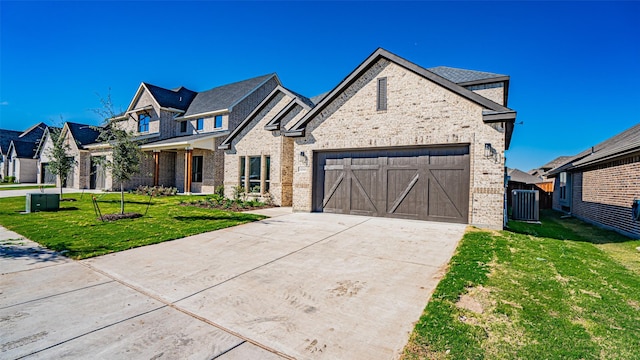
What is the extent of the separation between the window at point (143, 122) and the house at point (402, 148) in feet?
65.1

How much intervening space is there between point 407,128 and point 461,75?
9.93 m

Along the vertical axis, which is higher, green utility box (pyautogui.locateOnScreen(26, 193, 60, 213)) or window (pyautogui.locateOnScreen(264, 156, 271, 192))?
window (pyautogui.locateOnScreen(264, 156, 271, 192))

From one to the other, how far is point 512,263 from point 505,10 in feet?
34.4

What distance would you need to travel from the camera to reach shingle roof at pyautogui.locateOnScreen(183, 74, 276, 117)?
2342 centimetres

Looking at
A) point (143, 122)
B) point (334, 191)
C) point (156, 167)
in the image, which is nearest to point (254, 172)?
point (334, 191)

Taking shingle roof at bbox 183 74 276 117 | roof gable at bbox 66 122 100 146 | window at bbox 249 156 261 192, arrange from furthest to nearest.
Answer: roof gable at bbox 66 122 100 146
shingle roof at bbox 183 74 276 117
window at bbox 249 156 261 192

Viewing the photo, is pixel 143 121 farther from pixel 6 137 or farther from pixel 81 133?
pixel 6 137

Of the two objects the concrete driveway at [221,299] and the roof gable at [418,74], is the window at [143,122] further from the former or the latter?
the concrete driveway at [221,299]

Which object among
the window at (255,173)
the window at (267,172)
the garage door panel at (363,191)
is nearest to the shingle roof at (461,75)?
the garage door panel at (363,191)

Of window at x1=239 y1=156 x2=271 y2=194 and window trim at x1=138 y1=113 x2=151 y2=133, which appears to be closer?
window at x1=239 y1=156 x2=271 y2=194

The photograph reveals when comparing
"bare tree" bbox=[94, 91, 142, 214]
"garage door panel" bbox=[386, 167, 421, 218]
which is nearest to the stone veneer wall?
"garage door panel" bbox=[386, 167, 421, 218]

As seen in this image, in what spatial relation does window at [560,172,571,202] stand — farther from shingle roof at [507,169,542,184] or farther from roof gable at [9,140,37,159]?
roof gable at [9,140,37,159]

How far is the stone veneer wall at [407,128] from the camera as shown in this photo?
30.3ft

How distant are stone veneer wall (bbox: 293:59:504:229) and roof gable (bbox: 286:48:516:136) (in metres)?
0.16
